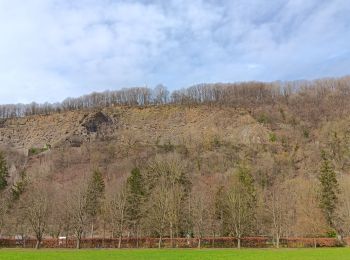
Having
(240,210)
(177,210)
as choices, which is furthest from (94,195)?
(240,210)

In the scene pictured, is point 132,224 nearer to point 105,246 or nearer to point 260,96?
Answer: point 105,246

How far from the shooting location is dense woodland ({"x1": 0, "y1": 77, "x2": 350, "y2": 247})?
74.1 metres

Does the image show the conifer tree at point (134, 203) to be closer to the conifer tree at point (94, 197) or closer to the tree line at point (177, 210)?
the tree line at point (177, 210)

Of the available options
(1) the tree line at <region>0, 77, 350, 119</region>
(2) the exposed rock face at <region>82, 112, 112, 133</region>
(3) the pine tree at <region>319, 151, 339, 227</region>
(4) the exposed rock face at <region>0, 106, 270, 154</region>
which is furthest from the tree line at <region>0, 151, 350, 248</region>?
(1) the tree line at <region>0, 77, 350, 119</region>

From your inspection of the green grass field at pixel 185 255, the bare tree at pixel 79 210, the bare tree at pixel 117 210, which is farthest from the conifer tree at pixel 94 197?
the green grass field at pixel 185 255

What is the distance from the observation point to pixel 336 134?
138 meters

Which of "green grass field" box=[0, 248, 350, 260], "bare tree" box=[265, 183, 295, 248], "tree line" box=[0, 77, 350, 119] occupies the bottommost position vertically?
"green grass field" box=[0, 248, 350, 260]

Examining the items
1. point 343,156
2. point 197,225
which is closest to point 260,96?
point 343,156

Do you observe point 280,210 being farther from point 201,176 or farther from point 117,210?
point 201,176

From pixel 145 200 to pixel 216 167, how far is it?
45271mm

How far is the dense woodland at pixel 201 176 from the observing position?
243ft

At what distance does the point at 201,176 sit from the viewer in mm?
112312

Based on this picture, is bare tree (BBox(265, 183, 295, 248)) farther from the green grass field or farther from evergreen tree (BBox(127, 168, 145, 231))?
evergreen tree (BBox(127, 168, 145, 231))

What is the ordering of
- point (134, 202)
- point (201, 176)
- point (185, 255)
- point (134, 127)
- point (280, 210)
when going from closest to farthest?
point (185, 255)
point (280, 210)
point (134, 202)
point (201, 176)
point (134, 127)
